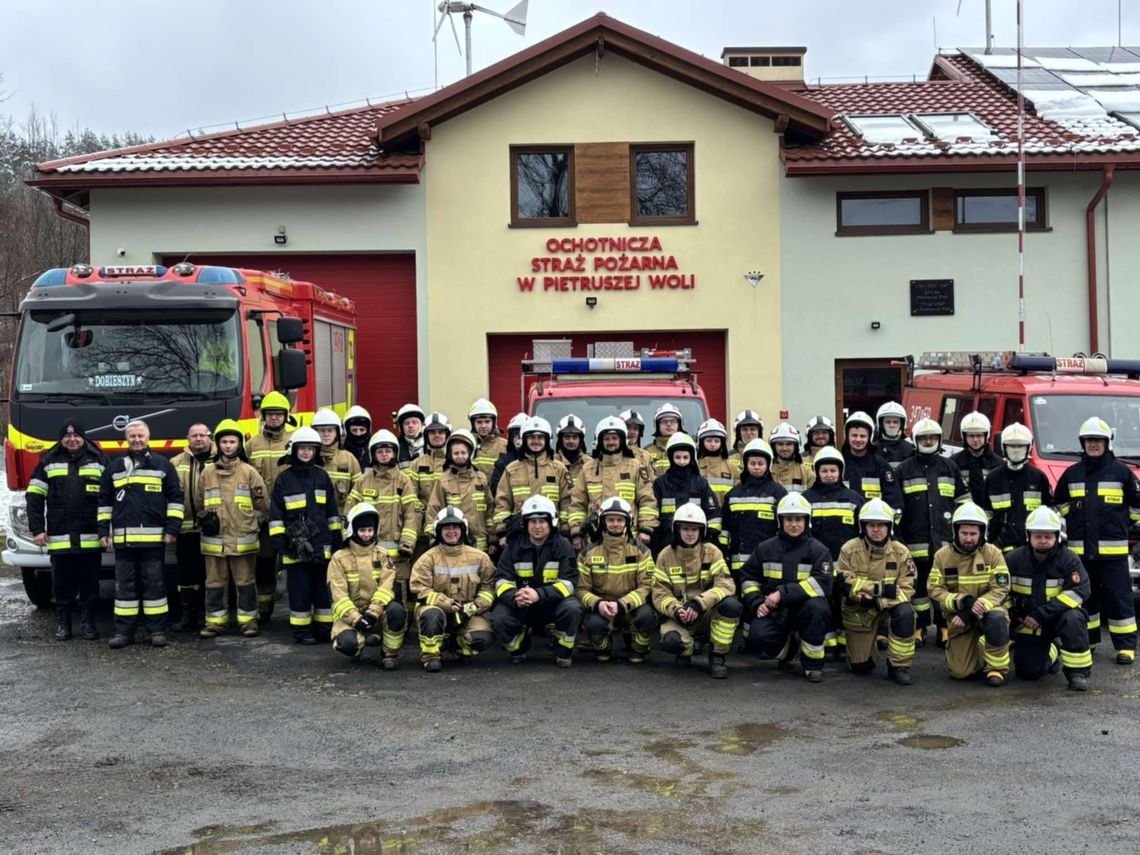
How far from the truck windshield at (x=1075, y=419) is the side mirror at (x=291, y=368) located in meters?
6.16

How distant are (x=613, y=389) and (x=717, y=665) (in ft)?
12.0

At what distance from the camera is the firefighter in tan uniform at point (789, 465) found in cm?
1121

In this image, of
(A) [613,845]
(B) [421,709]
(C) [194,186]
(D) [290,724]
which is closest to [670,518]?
(B) [421,709]

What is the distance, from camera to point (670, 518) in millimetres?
10758

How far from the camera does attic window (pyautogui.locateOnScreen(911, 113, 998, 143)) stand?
19.3m

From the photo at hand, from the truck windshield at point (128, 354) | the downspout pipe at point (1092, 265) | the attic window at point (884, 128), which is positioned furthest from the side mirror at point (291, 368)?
the downspout pipe at point (1092, 265)

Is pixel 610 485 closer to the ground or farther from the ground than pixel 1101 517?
farther from the ground

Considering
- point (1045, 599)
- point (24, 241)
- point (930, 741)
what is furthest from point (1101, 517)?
point (24, 241)

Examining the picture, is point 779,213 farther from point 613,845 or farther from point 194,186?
point 613,845

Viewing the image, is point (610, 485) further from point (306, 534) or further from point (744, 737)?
point (744, 737)

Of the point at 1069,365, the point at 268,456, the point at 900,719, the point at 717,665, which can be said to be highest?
the point at 1069,365

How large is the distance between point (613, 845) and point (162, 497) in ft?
19.6

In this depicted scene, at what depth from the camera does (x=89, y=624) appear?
1094 centimetres

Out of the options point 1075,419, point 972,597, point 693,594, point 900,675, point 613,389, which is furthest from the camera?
point 613,389
